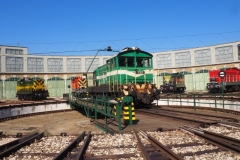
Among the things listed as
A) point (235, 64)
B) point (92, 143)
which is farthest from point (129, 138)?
point (235, 64)

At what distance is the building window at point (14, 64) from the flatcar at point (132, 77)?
3029cm

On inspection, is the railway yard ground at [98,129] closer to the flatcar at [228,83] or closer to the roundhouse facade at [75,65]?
the flatcar at [228,83]

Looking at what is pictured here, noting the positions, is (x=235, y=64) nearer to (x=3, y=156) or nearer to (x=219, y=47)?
(x=219, y=47)

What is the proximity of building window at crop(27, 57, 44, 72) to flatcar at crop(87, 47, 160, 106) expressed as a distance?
30.7 metres

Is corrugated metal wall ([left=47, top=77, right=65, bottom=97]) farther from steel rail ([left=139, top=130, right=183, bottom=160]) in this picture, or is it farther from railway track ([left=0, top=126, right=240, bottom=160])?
steel rail ([left=139, top=130, right=183, bottom=160])

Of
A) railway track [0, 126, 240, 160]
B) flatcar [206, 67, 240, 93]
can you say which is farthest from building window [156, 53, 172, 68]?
railway track [0, 126, 240, 160]

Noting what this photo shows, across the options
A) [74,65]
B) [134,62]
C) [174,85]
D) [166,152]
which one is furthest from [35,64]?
[166,152]

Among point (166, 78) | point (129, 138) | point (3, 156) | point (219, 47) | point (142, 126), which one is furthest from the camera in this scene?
point (219, 47)

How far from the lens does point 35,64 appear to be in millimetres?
43094

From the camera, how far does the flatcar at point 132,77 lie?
14.2m

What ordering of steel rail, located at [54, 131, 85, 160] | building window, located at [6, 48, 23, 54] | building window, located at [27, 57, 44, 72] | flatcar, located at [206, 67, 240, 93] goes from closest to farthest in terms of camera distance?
steel rail, located at [54, 131, 85, 160] → flatcar, located at [206, 67, 240, 93] → building window, located at [6, 48, 23, 54] → building window, located at [27, 57, 44, 72]

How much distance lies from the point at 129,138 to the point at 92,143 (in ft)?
4.01

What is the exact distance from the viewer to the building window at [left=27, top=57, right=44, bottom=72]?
42500 mm

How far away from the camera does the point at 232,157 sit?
514cm
